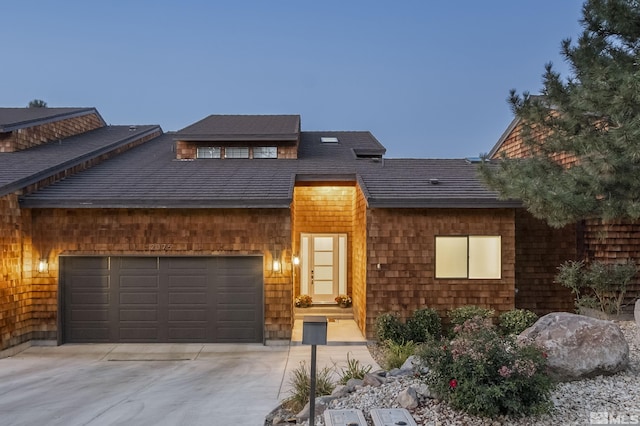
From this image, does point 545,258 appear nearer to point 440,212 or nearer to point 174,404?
point 440,212

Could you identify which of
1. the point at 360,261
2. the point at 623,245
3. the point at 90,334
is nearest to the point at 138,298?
the point at 90,334

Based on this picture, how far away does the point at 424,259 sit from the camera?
9.09 m

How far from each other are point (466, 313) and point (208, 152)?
8.49 metres

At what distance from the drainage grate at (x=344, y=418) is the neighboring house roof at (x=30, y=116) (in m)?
11.7

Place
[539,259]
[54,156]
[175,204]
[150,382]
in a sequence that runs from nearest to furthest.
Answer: [150,382], [175,204], [539,259], [54,156]

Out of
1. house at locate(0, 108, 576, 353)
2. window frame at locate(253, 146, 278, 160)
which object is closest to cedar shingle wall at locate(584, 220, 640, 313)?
house at locate(0, 108, 576, 353)

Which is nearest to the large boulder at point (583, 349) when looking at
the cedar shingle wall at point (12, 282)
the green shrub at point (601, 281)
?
the green shrub at point (601, 281)

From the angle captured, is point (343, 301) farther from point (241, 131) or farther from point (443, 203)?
point (241, 131)

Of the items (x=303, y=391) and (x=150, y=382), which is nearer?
(x=303, y=391)

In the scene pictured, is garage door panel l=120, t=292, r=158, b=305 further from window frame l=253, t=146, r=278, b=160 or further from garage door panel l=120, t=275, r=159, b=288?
window frame l=253, t=146, r=278, b=160

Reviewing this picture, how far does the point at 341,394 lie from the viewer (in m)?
5.14

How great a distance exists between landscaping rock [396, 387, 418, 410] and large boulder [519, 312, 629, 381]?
5.21ft

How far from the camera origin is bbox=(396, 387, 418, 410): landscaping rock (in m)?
4.58

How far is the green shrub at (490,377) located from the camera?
412 cm
